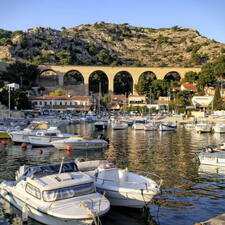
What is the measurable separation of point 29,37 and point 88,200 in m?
121

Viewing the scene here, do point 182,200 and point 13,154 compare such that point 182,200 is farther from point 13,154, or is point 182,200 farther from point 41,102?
point 41,102

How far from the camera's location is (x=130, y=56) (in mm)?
148375

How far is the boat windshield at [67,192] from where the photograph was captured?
10.2 metres

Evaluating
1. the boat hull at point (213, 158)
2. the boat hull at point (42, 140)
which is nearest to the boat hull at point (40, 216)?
the boat hull at point (213, 158)

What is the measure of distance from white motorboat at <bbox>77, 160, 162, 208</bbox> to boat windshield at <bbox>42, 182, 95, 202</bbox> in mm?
951

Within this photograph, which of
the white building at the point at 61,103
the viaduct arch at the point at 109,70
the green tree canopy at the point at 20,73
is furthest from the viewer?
the viaduct arch at the point at 109,70

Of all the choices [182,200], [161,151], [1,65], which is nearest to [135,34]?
[1,65]

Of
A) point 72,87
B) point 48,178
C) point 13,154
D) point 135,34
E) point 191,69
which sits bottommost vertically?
point 13,154

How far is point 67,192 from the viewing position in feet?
34.1

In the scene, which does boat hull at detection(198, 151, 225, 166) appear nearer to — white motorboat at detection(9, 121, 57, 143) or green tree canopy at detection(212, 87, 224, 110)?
white motorboat at detection(9, 121, 57, 143)

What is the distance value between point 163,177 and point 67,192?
7318mm

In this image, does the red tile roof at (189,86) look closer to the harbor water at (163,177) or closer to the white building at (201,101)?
the white building at (201,101)

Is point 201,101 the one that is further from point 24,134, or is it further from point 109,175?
point 109,175

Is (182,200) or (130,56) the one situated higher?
(130,56)
